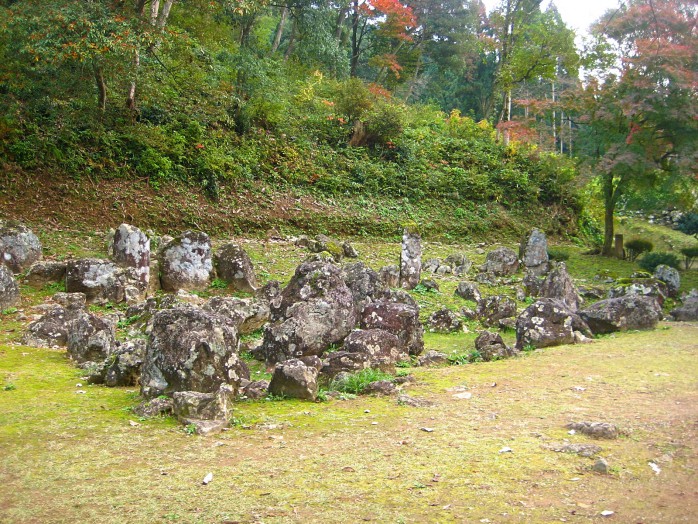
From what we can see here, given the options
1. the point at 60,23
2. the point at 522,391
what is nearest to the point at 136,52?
the point at 60,23

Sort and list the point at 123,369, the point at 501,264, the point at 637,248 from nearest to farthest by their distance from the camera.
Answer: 1. the point at 123,369
2. the point at 501,264
3. the point at 637,248

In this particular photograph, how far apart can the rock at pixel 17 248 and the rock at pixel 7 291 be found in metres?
1.95

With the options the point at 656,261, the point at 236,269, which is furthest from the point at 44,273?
the point at 656,261

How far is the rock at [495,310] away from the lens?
12781 mm

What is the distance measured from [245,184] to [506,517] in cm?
2004

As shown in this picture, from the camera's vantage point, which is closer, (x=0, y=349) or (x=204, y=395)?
(x=204, y=395)

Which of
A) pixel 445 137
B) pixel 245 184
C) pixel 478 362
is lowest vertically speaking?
pixel 478 362

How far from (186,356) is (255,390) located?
2.87 feet

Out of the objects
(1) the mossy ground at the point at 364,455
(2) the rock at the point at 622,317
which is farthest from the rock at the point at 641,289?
(1) the mossy ground at the point at 364,455

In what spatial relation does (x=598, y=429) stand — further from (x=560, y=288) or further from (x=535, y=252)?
(x=535, y=252)

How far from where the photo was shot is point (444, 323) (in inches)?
470

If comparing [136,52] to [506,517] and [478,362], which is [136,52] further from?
[506,517]

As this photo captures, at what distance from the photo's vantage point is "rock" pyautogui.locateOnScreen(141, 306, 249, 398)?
6.43 m

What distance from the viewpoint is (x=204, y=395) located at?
600cm
